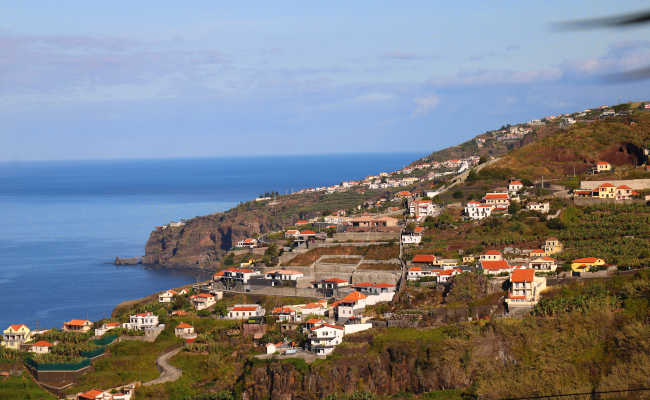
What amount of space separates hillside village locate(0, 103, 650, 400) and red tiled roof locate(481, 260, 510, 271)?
2.2 inches

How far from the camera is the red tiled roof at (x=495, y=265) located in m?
46.0

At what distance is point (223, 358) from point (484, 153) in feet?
245

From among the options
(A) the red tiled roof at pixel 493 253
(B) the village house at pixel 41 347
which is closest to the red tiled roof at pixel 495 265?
(A) the red tiled roof at pixel 493 253

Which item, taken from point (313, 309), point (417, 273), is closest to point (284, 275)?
point (313, 309)

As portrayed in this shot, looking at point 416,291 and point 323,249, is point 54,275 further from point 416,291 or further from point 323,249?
point 416,291

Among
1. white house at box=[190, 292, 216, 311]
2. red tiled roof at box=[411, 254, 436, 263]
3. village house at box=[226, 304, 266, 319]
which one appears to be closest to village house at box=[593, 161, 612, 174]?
red tiled roof at box=[411, 254, 436, 263]

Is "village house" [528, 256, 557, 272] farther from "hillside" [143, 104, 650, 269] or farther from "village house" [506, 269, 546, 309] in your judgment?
"hillside" [143, 104, 650, 269]

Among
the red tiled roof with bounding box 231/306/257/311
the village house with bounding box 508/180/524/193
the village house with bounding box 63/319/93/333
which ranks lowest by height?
the village house with bounding box 63/319/93/333

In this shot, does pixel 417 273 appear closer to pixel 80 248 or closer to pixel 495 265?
pixel 495 265

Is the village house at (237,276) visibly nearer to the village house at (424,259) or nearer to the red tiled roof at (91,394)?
the village house at (424,259)

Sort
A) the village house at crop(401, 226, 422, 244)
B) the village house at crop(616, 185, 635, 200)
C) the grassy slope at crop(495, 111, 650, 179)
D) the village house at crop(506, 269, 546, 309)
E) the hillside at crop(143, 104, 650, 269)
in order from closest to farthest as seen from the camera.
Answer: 1. the village house at crop(506, 269, 546, 309)
2. the village house at crop(401, 226, 422, 244)
3. the village house at crop(616, 185, 635, 200)
4. the hillside at crop(143, 104, 650, 269)
5. the grassy slope at crop(495, 111, 650, 179)

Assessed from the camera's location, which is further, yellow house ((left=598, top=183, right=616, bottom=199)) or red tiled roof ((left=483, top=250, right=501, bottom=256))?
yellow house ((left=598, top=183, right=616, bottom=199))

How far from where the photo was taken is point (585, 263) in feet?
145

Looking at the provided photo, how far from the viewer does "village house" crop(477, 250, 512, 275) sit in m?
45.9
